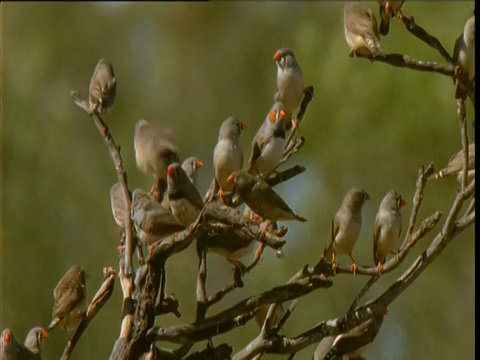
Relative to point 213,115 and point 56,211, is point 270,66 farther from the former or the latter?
point 56,211

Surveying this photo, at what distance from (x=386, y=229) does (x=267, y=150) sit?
0.40 metres

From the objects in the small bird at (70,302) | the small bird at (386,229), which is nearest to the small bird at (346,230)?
the small bird at (386,229)

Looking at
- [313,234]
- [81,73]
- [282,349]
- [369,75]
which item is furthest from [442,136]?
[282,349]

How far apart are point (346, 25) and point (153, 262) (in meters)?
1.14

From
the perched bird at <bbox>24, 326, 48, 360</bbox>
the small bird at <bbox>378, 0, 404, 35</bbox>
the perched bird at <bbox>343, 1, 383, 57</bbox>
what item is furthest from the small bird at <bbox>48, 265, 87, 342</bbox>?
the small bird at <bbox>378, 0, 404, 35</bbox>

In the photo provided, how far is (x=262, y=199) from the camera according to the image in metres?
2.23

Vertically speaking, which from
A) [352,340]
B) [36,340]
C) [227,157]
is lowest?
Answer: [352,340]

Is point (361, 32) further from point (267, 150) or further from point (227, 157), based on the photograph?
point (227, 157)

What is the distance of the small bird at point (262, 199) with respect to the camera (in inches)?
87.7

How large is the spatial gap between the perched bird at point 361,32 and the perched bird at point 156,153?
1.95 ft

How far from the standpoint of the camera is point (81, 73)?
469cm

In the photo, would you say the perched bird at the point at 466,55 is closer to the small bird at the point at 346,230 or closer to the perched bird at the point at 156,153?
the small bird at the point at 346,230

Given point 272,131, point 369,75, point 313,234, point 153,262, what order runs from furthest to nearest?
point 369,75 → point 313,234 → point 272,131 → point 153,262

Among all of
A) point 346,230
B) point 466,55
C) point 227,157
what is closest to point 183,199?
point 227,157
